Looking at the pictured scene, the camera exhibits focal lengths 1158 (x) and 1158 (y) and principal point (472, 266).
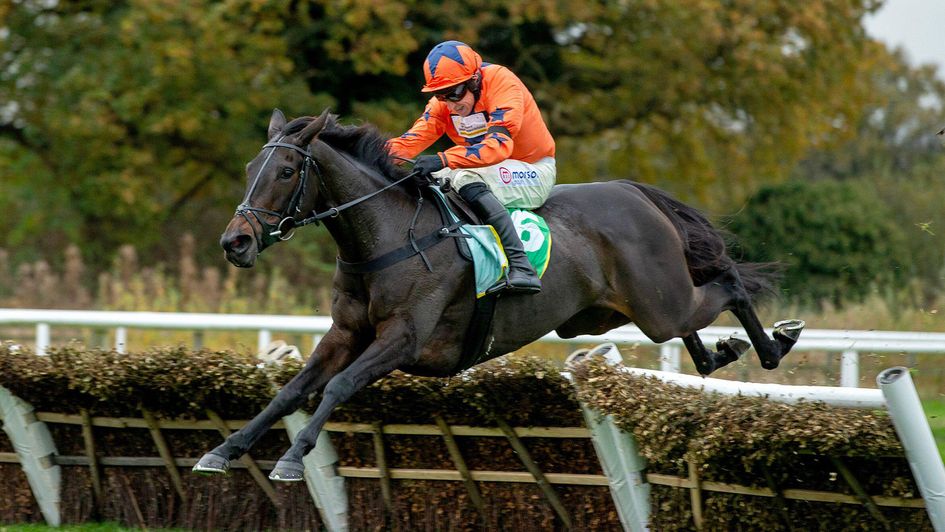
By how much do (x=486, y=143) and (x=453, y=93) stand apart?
0.28 meters

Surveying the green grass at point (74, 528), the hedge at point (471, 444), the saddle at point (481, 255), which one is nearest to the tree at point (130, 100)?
the hedge at point (471, 444)

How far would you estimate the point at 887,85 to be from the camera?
3144 cm

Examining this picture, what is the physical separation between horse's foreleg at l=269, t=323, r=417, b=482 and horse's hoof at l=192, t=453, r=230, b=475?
0.20 meters

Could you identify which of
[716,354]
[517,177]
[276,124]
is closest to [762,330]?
[716,354]

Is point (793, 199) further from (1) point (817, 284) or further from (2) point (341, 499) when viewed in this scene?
(2) point (341, 499)

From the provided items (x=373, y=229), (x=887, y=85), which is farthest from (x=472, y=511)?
(x=887, y=85)

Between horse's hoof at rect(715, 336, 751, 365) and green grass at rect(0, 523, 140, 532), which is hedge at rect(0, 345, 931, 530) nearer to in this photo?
green grass at rect(0, 523, 140, 532)

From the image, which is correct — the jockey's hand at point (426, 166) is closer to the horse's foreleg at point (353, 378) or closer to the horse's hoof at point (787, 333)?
the horse's foreleg at point (353, 378)

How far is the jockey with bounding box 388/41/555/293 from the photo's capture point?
5.19 meters

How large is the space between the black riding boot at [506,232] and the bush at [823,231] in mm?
8487

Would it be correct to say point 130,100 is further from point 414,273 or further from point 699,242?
point 414,273

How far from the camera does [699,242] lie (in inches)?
240

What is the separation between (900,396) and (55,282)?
11.0m

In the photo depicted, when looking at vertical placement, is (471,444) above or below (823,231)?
below
